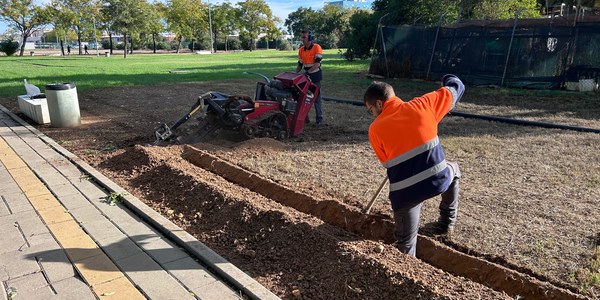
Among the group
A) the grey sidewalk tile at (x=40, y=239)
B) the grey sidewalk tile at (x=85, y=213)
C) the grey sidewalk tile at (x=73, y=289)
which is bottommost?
the grey sidewalk tile at (x=73, y=289)

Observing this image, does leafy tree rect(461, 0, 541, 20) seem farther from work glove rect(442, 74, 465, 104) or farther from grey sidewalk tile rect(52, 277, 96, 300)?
grey sidewalk tile rect(52, 277, 96, 300)

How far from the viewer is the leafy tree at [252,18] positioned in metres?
75.9

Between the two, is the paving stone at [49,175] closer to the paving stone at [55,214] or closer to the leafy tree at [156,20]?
the paving stone at [55,214]

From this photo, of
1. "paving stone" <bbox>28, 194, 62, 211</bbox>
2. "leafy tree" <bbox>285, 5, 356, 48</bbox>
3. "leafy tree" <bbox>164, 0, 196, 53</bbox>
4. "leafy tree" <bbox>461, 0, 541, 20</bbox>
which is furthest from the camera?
"leafy tree" <bbox>285, 5, 356, 48</bbox>

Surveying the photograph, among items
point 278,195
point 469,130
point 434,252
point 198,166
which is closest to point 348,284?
point 434,252

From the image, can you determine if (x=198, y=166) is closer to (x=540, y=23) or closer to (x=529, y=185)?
(x=529, y=185)

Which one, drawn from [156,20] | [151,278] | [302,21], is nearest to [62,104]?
[151,278]

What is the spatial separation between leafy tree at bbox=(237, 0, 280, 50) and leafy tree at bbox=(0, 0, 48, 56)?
Answer: 31.1m

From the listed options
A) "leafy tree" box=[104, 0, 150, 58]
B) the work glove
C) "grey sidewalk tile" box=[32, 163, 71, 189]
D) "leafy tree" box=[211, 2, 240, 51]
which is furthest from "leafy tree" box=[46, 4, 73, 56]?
the work glove

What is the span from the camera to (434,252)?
3.82 metres

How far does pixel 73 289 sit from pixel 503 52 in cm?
1601

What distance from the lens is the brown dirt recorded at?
3.29m

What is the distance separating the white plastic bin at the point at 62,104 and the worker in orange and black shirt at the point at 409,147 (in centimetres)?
745

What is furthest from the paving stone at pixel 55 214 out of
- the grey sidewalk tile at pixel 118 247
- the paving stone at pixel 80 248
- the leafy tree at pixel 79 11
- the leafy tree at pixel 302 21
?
the leafy tree at pixel 302 21
